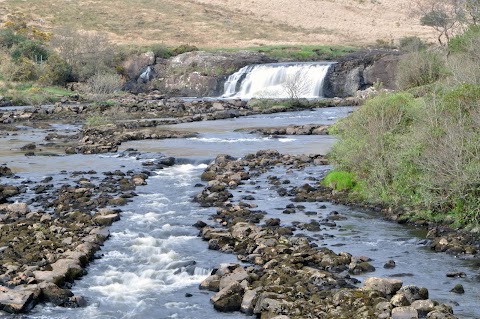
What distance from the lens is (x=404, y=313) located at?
15219mm

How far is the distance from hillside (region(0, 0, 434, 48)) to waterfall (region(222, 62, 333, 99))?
77.0 feet

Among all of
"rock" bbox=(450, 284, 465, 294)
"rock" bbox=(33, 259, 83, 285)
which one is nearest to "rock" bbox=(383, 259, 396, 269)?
"rock" bbox=(450, 284, 465, 294)

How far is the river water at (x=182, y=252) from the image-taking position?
16.9 metres

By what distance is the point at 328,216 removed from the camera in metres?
24.0

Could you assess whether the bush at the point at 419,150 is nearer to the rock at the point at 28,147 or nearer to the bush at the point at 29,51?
the rock at the point at 28,147

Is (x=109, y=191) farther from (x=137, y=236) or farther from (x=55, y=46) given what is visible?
(x=55, y=46)

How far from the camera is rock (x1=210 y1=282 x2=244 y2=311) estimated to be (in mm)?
16625

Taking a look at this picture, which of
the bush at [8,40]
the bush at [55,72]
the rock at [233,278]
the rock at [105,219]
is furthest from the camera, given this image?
the bush at [8,40]

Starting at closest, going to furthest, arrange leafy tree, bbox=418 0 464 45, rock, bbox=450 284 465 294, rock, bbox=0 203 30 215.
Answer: rock, bbox=450 284 465 294 < rock, bbox=0 203 30 215 < leafy tree, bbox=418 0 464 45

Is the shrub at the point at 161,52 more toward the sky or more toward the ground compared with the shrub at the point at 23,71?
more toward the sky

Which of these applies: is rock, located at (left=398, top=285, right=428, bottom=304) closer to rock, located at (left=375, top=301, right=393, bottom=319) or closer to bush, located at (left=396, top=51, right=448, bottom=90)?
rock, located at (left=375, top=301, right=393, bottom=319)

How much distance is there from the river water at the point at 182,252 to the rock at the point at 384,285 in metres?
0.88

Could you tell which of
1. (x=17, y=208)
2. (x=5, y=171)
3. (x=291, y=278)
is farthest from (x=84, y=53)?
(x=291, y=278)

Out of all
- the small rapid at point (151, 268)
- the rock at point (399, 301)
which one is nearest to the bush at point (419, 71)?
the small rapid at point (151, 268)
